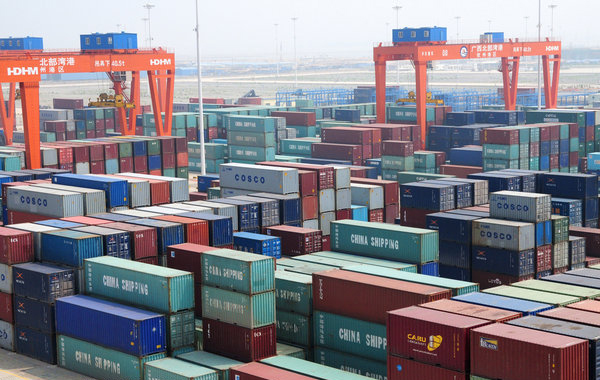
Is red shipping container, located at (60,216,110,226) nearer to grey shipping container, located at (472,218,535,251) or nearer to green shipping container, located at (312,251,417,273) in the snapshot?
green shipping container, located at (312,251,417,273)

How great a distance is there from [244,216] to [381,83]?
47.3 metres

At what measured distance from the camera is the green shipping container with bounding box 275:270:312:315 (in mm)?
37812

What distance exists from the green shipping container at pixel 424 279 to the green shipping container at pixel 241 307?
13.6 feet

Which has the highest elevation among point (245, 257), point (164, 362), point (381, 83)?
point (381, 83)

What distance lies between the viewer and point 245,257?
3638cm

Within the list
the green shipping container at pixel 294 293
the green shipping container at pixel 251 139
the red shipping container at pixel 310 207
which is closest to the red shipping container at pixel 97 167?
the green shipping container at pixel 251 139

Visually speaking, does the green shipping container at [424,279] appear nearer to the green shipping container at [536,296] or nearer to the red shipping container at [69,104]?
the green shipping container at [536,296]

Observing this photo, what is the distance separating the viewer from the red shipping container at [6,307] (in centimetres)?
4259

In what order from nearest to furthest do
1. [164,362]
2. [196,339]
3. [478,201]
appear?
[164,362] → [196,339] → [478,201]

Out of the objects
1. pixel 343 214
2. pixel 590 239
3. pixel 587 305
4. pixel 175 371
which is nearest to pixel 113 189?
pixel 343 214

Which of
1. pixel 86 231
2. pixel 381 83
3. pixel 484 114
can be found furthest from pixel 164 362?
pixel 484 114

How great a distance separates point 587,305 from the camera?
31.6 m

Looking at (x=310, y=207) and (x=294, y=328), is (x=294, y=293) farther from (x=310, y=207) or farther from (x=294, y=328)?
(x=310, y=207)

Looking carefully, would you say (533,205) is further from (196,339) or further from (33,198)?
(33,198)
